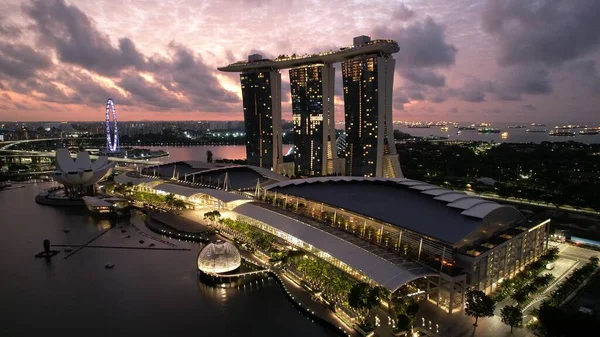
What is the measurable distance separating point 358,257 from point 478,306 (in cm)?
774

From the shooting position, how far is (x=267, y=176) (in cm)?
5616

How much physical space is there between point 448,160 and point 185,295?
269ft

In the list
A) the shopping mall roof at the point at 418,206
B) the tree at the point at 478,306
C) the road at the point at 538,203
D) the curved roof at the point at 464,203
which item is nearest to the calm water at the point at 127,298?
the tree at the point at 478,306

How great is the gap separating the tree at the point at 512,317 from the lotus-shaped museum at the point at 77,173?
173ft

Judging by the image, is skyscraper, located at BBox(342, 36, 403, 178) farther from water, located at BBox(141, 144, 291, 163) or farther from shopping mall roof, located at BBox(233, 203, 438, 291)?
water, located at BBox(141, 144, 291, 163)

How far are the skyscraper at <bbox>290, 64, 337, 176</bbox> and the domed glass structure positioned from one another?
43.4 meters

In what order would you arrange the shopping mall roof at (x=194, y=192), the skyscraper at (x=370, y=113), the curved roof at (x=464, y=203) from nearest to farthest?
the curved roof at (x=464, y=203) → the shopping mall roof at (x=194, y=192) → the skyscraper at (x=370, y=113)

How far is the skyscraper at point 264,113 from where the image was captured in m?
76.2

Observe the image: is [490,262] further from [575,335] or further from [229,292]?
[229,292]

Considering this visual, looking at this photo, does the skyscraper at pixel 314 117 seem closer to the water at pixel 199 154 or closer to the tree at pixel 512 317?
the water at pixel 199 154

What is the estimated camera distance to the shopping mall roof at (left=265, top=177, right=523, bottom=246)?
85.6 ft

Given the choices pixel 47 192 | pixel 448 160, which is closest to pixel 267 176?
pixel 47 192

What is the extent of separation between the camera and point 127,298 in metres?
25.5

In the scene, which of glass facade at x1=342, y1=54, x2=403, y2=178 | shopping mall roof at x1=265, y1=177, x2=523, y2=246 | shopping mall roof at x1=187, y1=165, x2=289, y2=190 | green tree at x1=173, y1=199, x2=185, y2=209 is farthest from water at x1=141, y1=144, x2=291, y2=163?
shopping mall roof at x1=265, y1=177, x2=523, y2=246
